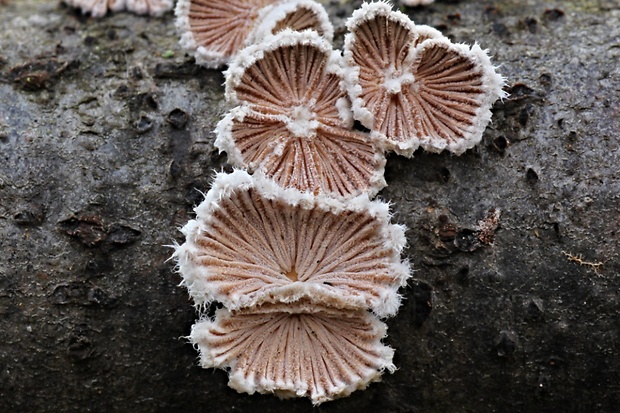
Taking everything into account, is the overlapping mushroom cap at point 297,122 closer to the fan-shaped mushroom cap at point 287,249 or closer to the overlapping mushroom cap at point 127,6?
the fan-shaped mushroom cap at point 287,249

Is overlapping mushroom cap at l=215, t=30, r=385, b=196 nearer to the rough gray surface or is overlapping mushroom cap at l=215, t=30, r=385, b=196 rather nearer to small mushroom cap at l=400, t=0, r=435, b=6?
the rough gray surface

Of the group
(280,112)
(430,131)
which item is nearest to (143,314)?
(280,112)

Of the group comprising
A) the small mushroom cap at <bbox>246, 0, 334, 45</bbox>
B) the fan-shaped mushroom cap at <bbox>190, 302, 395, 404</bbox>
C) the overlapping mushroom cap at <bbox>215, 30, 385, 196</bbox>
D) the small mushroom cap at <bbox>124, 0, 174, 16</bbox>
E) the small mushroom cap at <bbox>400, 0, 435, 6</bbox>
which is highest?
Result: the small mushroom cap at <bbox>124, 0, 174, 16</bbox>

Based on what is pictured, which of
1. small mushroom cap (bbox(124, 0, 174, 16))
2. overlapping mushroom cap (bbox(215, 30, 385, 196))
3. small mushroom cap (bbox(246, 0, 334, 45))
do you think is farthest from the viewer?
small mushroom cap (bbox(124, 0, 174, 16))

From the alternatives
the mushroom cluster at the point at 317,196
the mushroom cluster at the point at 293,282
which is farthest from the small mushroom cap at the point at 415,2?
the mushroom cluster at the point at 293,282

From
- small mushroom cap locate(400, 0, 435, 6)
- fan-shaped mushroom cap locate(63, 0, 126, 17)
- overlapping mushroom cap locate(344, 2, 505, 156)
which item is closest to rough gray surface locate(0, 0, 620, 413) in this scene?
overlapping mushroom cap locate(344, 2, 505, 156)

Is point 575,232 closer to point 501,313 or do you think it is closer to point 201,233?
point 501,313

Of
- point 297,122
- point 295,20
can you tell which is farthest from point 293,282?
point 295,20
